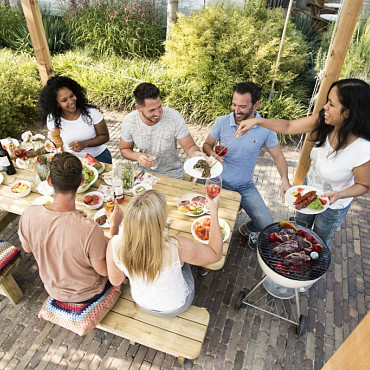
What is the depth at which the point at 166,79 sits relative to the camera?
729 cm

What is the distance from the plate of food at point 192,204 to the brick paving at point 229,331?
1.14 m

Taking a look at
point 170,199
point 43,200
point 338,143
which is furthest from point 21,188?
point 338,143

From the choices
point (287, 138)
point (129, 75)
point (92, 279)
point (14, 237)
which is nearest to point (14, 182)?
point (14, 237)

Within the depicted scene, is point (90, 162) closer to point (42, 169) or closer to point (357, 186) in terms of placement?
point (42, 169)

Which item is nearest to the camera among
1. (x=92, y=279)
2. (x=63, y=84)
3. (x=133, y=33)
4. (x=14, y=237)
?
(x=92, y=279)

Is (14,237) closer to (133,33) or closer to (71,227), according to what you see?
(71,227)

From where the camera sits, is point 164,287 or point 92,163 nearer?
point 164,287

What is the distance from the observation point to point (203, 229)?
2770mm

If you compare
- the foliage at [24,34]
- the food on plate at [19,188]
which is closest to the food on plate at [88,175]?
the food on plate at [19,188]

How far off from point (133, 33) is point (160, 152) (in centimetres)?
618

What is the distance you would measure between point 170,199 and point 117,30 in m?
7.12

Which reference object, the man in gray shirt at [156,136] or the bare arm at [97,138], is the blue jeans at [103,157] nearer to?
the bare arm at [97,138]

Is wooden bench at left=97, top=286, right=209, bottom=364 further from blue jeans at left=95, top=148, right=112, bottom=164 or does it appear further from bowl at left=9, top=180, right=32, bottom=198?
blue jeans at left=95, top=148, right=112, bottom=164

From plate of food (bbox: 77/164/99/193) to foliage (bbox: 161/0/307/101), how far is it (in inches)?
164
